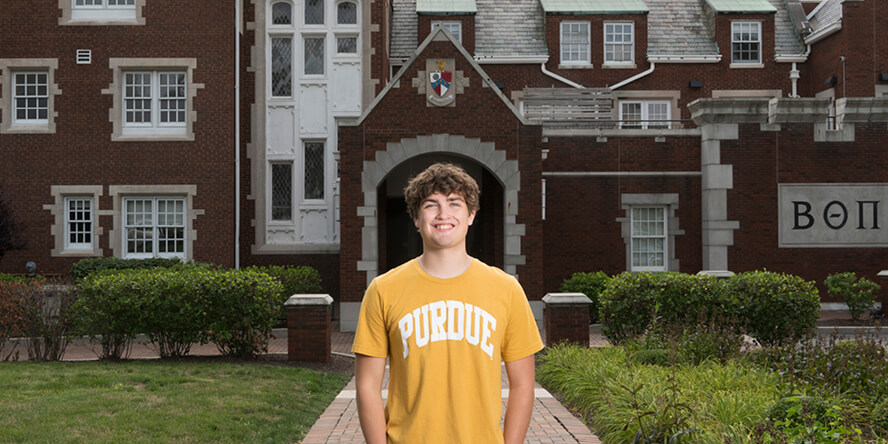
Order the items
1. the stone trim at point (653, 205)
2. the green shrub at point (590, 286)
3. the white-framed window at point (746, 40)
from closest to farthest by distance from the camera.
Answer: the green shrub at point (590, 286), the stone trim at point (653, 205), the white-framed window at point (746, 40)

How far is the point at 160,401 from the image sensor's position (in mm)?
8961

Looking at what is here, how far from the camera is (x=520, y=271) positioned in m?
17.8

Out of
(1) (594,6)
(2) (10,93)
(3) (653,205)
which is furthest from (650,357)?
(1) (594,6)

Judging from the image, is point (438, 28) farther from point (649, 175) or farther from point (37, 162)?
point (37, 162)

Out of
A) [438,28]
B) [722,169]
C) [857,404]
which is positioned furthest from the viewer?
[722,169]

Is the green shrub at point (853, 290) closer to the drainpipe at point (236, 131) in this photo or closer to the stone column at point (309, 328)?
the stone column at point (309, 328)

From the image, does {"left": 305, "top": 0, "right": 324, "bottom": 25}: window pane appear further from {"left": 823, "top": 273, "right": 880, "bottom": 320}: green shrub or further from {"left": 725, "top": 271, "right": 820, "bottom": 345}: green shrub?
{"left": 823, "top": 273, "right": 880, "bottom": 320}: green shrub

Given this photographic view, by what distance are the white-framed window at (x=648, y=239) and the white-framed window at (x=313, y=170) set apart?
27.0 ft

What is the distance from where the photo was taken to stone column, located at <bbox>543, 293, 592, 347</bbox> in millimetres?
13266

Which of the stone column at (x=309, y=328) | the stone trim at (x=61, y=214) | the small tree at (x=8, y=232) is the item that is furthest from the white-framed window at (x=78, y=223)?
the stone column at (x=309, y=328)

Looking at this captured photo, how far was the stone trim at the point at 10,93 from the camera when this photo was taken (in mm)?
20531

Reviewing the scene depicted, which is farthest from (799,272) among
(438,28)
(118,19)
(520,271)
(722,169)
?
(118,19)

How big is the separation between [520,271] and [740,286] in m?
5.69

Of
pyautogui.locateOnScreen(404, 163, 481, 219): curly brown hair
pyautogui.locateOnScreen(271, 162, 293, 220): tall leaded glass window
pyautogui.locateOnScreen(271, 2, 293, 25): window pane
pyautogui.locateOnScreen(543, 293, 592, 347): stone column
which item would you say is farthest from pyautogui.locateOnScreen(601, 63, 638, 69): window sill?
pyautogui.locateOnScreen(404, 163, 481, 219): curly brown hair
